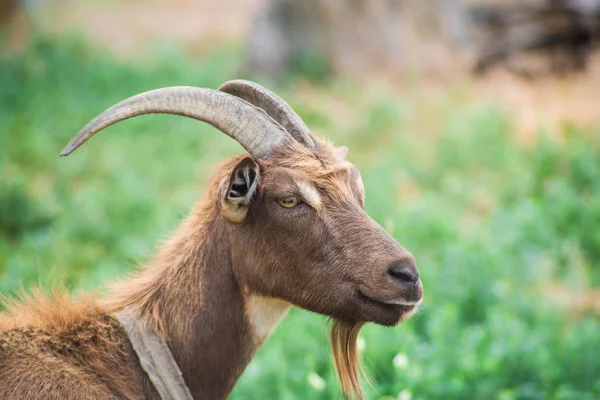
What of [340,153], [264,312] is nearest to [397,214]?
[340,153]

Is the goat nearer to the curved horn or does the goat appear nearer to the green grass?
the curved horn

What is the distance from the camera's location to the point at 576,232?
26.2 feet

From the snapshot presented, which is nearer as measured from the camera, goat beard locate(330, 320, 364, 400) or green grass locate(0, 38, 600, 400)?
goat beard locate(330, 320, 364, 400)

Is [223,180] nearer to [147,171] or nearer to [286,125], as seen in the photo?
[286,125]

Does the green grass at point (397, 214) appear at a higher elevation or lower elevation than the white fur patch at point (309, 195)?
lower

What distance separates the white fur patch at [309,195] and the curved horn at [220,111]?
26cm

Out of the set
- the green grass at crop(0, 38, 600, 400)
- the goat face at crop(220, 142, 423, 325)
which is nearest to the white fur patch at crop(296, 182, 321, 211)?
the goat face at crop(220, 142, 423, 325)

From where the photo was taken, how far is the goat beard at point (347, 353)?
3.87 m

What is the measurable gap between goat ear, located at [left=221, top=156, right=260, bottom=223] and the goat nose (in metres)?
0.77

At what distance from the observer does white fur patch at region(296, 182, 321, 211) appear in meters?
3.70

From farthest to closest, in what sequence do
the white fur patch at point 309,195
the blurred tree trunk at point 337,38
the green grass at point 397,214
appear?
the blurred tree trunk at point 337,38 < the green grass at point 397,214 < the white fur patch at point 309,195

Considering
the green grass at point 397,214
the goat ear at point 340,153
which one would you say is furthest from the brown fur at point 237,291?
the green grass at point 397,214

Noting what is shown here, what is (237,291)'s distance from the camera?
3.82m

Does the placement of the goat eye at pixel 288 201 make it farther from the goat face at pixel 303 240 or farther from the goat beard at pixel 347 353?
the goat beard at pixel 347 353
